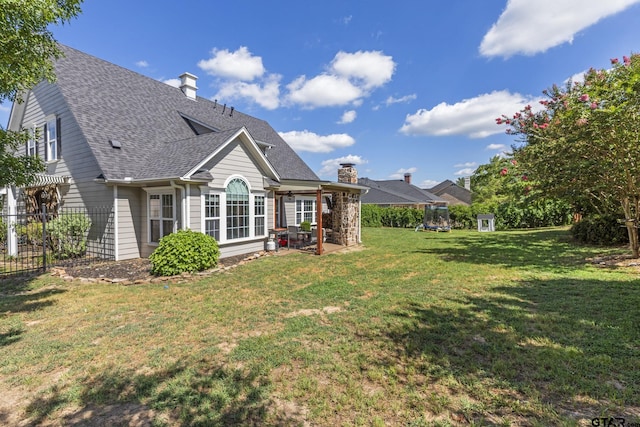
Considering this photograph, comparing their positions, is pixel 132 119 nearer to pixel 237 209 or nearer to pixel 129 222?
pixel 129 222

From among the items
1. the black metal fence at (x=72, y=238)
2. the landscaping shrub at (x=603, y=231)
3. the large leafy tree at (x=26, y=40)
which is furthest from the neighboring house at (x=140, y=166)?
the landscaping shrub at (x=603, y=231)

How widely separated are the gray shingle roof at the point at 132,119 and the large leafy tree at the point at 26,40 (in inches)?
146

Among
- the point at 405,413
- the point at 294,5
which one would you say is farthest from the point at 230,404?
the point at 294,5

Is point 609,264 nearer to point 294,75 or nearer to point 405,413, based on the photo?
point 405,413

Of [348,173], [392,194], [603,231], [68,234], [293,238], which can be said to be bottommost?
[293,238]

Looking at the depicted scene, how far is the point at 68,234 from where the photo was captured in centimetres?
1014

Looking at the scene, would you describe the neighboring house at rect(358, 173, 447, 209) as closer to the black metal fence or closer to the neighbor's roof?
the neighbor's roof

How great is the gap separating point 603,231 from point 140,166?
18.4 metres

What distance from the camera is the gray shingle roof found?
388 inches

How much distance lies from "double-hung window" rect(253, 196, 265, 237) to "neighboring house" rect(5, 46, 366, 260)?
4 centimetres

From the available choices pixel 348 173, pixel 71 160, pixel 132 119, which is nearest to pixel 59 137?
pixel 71 160

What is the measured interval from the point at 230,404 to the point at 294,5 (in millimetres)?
15592

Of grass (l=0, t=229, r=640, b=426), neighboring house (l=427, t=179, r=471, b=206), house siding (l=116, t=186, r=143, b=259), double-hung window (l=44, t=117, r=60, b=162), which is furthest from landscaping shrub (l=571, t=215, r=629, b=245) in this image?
neighboring house (l=427, t=179, r=471, b=206)

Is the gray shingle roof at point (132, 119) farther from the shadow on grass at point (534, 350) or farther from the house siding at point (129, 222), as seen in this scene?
the shadow on grass at point (534, 350)
